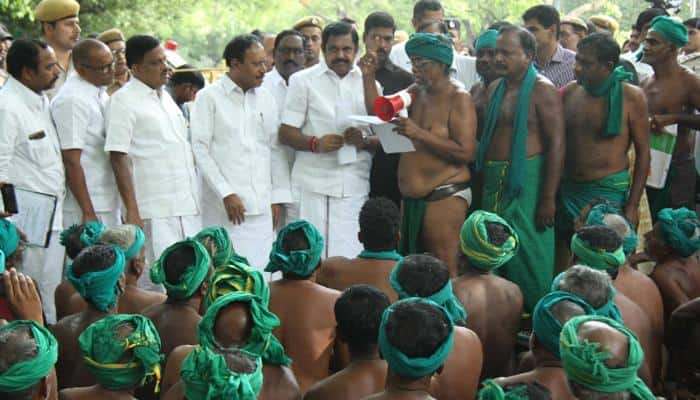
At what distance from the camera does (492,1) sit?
19266 mm

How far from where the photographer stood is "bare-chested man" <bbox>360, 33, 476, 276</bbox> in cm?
623

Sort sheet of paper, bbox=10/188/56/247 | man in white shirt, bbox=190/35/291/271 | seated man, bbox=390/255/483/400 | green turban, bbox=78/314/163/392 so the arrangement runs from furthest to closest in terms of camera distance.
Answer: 1. man in white shirt, bbox=190/35/291/271
2. sheet of paper, bbox=10/188/56/247
3. seated man, bbox=390/255/483/400
4. green turban, bbox=78/314/163/392

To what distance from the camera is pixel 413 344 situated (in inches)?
119

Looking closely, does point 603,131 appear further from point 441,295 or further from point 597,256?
point 441,295

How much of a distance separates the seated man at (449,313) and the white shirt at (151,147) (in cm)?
281

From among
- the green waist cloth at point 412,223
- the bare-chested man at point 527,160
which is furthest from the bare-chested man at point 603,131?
the green waist cloth at point 412,223

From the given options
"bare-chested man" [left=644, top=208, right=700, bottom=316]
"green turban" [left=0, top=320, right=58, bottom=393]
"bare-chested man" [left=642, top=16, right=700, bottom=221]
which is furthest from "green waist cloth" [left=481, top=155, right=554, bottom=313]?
"green turban" [left=0, top=320, right=58, bottom=393]

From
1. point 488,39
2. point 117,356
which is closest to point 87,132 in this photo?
point 488,39

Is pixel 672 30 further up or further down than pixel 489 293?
further up

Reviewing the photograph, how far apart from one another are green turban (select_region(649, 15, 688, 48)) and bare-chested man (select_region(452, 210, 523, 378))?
309 cm

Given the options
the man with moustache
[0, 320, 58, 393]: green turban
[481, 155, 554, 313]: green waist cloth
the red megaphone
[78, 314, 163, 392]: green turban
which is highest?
the man with moustache

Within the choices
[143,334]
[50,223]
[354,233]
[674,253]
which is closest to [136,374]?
[143,334]

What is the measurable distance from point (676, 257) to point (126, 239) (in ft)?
10.1

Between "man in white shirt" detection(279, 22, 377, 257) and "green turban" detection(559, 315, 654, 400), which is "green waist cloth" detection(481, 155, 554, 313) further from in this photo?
"green turban" detection(559, 315, 654, 400)
